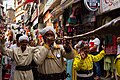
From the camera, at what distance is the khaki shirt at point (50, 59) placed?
15.7 feet

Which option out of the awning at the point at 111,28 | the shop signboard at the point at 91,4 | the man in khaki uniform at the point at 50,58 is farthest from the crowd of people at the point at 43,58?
the shop signboard at the point at 91,4

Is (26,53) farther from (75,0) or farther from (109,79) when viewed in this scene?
(75,0)

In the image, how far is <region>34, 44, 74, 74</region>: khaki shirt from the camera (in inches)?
188

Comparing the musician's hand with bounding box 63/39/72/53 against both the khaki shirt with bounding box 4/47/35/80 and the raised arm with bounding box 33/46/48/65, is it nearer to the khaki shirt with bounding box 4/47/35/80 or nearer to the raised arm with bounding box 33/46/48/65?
the raised arm with bounding box 33/46/48/65

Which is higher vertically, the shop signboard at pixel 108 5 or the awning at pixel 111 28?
the shop signboard at pixel 108 5

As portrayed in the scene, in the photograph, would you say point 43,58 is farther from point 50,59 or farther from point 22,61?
point 22,61

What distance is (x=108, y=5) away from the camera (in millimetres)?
12320

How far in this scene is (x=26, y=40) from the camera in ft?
18.1

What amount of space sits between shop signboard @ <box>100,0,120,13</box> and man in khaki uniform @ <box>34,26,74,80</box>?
660 cm

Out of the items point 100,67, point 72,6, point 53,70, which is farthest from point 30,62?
point 72,6

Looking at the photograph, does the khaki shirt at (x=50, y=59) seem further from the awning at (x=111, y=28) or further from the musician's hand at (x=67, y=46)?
the awning at (x=111, y=28)

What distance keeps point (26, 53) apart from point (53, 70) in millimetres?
749

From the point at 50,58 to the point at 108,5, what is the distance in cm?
796

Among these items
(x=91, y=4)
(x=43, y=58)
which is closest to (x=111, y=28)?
(x=43, y=58)
